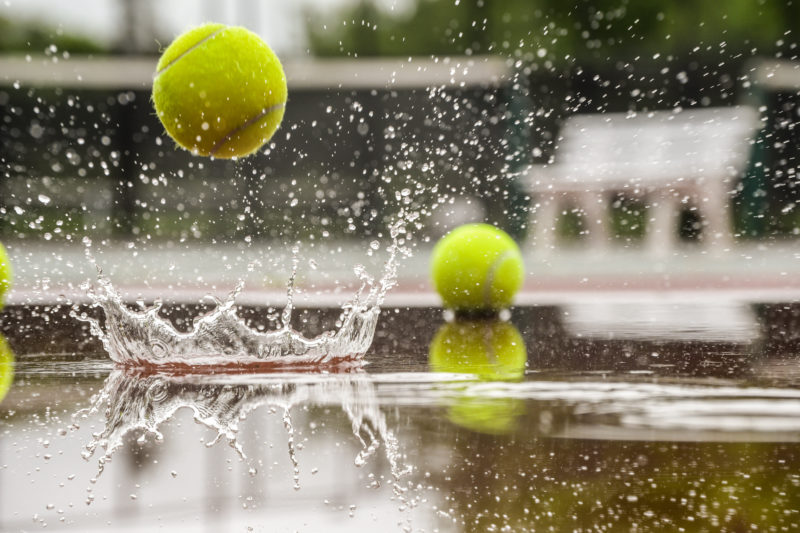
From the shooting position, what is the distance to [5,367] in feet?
6.19

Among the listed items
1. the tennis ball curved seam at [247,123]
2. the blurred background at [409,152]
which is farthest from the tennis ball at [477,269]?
the blurred background at [409,152]

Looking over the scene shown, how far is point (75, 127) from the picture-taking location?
9227 mm

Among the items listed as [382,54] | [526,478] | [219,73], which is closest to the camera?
[526,478]

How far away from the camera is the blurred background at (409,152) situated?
7746 mm

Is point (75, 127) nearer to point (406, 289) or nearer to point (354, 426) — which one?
point (406, 289)

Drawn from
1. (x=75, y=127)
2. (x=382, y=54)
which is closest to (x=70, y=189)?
(x=75, y=127)

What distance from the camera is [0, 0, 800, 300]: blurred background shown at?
25.4 feet

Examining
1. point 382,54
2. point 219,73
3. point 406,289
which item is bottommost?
point 406,289

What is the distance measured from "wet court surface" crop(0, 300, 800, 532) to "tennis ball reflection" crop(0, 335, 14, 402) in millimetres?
21

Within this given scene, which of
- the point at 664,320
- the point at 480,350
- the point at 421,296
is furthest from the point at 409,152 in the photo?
the point at 480,350

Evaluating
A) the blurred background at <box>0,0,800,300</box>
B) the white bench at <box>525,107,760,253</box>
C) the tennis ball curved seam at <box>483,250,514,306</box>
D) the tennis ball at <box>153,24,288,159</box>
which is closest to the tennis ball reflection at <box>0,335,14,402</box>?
the tennis ball at <box>153,24,288,159</box>

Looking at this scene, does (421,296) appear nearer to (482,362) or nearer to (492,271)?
(492,271)

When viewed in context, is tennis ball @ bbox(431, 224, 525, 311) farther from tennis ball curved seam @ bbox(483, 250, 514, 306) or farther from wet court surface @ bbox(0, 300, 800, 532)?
wet court surface @ bbox(0, 300, 800, 532)

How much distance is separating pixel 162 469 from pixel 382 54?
35.5 feet
